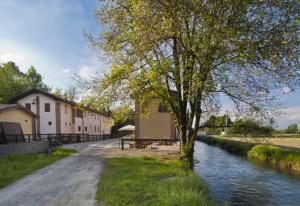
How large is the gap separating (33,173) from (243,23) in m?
11.5

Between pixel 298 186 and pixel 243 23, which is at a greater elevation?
pixel 243 23

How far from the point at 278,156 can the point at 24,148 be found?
1809 cm

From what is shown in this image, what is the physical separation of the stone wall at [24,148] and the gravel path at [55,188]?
19.6 ft

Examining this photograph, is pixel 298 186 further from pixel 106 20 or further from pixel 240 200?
pixel 106 20

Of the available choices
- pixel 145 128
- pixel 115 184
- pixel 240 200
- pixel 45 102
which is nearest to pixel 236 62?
pixel 240 200

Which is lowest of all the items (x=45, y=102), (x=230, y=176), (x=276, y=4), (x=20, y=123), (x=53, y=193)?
(x=230, y=176)

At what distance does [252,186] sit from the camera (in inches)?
584

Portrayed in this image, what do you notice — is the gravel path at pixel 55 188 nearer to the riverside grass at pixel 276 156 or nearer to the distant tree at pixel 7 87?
the riverside grass at pixel 276 156

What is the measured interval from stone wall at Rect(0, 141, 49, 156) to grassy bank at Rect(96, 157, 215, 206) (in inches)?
323

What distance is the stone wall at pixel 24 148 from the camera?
1922 centimetres

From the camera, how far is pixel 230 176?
1770 centimetres

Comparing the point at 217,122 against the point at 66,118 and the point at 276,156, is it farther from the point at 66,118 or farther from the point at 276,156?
the point at 66,118

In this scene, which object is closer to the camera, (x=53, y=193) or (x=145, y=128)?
(x=53, y=193)

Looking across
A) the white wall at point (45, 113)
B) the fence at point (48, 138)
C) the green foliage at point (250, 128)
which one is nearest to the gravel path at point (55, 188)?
the green foliage at point (250, 128)
